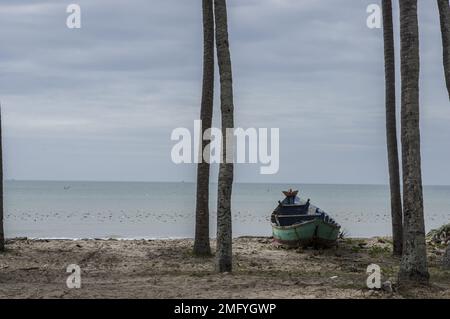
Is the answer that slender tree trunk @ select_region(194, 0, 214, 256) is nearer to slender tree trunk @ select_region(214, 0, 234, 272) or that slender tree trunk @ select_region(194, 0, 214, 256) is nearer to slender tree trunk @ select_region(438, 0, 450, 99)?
slender tree trunk @ select_region(214, 0, 234, 272)

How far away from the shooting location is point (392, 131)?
20797mm

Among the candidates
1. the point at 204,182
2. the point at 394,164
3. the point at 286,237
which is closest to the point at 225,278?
the point at 204,182

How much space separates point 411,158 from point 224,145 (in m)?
4.22

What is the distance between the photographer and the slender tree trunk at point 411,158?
1312cm

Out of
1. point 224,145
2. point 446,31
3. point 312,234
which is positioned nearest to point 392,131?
point 446,31

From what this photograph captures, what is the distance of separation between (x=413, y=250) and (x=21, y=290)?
7.96 metres

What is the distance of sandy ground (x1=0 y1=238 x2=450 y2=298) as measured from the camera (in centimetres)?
1250

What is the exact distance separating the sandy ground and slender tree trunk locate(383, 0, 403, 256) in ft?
3.54

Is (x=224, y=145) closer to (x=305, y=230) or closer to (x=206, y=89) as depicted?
(x=206, y=89)

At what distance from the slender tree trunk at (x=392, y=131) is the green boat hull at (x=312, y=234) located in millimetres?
3323

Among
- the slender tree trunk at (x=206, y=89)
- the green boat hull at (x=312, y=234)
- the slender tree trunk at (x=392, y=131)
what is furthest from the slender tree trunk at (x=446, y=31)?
the green boat hull at (x=312, y=234)

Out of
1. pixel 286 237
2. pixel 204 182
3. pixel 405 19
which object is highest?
pixel 405 19
